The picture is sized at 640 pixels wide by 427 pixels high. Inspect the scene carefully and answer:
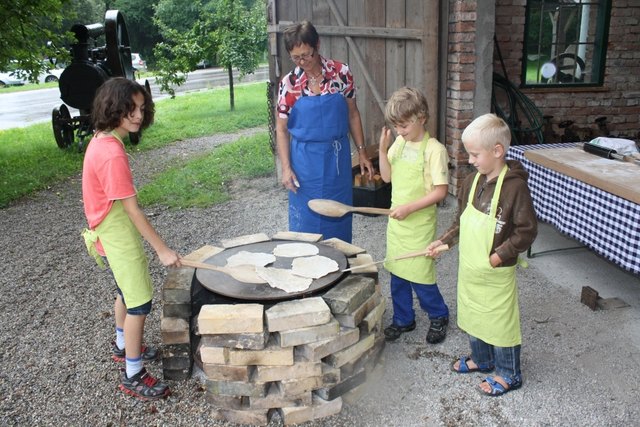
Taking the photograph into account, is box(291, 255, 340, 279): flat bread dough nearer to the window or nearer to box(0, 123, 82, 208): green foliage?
the window

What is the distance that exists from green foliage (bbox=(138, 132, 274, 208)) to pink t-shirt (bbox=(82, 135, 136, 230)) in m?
Answer: 3.82

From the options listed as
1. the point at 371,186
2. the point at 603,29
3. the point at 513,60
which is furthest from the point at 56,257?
the point at 603,29

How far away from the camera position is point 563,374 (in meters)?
2.93

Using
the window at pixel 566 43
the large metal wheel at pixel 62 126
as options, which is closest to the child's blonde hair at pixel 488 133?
the window at pixel 566 43

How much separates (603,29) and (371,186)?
3.40m

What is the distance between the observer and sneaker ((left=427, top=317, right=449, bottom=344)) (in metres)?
3.23

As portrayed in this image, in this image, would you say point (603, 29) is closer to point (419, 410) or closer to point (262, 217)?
point (262, 217)

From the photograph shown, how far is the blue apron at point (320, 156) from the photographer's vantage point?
11.0 feet

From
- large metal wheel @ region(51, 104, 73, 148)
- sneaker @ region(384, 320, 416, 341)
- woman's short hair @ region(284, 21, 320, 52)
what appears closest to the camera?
woman's short hair @ region(284, 21, 320, 52)

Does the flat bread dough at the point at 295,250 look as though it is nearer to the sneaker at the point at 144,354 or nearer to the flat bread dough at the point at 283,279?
the flat bread dough at the point at 283,279

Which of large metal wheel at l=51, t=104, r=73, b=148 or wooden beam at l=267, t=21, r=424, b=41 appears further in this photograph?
large metal wheel at l=51, t=104, r=73, b=148

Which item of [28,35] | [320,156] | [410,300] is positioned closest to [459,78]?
[320,156]

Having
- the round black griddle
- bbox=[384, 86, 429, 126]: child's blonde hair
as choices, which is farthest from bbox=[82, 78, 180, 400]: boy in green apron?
bbox=[384, 86, 429, 126]: child's blonde hair

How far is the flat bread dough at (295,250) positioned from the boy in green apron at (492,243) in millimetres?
670
